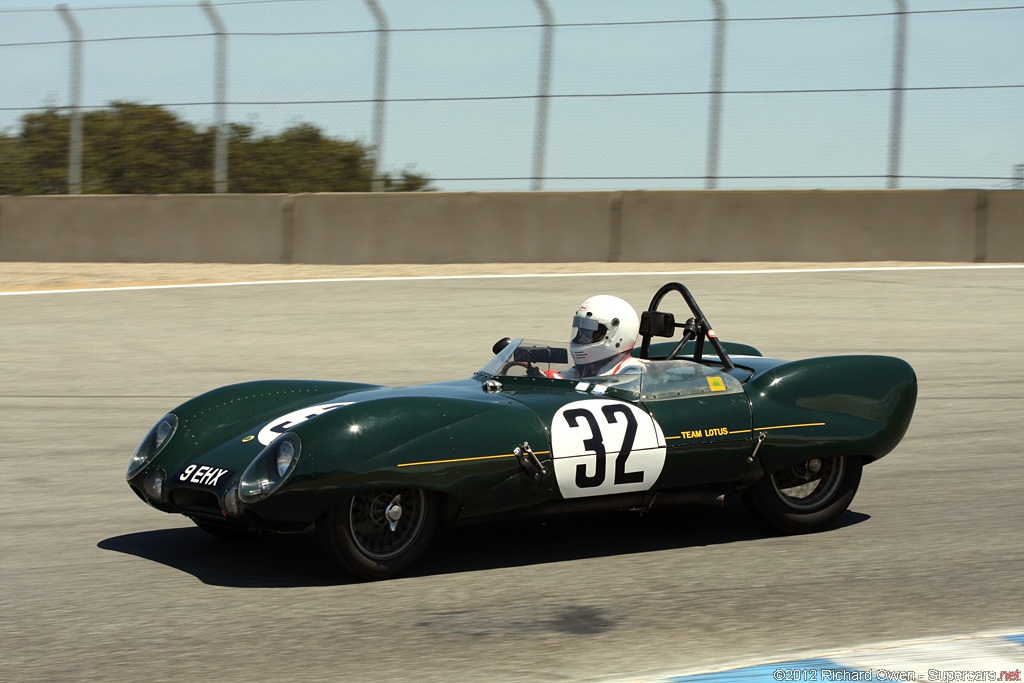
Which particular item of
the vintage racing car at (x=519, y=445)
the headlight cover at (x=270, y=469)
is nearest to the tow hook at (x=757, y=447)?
the vintage racing car at (x=519, y=445)

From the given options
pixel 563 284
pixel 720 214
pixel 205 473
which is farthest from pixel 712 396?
pixel 720 214

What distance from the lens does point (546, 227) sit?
1506 centimetres

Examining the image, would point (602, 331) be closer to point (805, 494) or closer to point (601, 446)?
point (601, 446)

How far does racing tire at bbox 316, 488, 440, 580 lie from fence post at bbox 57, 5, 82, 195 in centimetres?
1319

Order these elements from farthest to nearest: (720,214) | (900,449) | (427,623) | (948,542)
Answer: (720,214), (900,449), (948,542), (427,623)

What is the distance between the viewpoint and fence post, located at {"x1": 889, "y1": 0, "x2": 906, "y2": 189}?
14.7 m

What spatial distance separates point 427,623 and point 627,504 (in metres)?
1.27

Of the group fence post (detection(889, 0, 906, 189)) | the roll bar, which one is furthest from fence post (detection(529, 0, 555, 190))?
the roll bar

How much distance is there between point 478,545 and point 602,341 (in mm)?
1152

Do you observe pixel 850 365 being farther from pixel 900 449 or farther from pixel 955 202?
pixel 955 202

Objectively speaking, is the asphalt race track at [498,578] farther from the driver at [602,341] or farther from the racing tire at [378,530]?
the driver at [602,341]

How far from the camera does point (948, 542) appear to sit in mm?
5441

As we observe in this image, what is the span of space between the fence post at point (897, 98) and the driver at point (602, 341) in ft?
32.6

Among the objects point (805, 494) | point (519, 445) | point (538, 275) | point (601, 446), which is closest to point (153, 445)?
point (519, 445)
